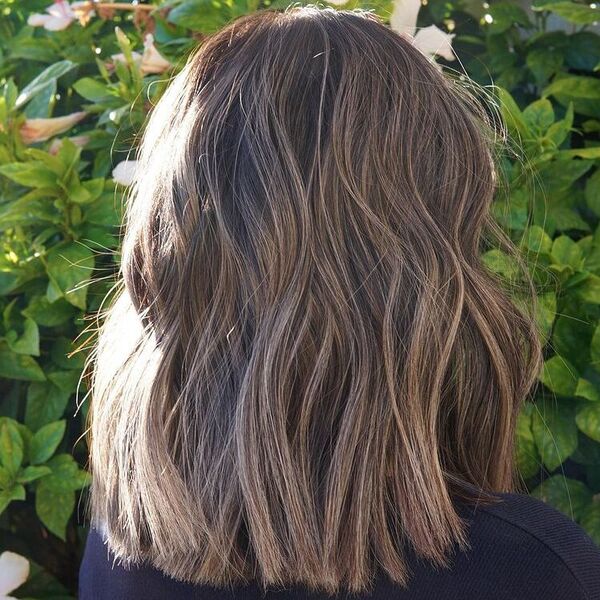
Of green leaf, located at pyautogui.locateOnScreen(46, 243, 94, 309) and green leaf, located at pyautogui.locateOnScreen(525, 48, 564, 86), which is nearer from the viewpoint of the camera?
green leaf, located at pyautogui.locateOnScreen(46, 243, 94, 309)

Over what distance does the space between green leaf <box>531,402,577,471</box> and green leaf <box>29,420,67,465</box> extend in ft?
2.24

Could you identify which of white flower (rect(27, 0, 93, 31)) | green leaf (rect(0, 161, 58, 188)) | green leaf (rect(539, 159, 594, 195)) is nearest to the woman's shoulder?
green leaf (rect(539, 159, 594, 195))

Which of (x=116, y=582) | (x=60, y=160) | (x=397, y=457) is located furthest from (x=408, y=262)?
(x=60, y=160)

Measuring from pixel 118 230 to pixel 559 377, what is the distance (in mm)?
716

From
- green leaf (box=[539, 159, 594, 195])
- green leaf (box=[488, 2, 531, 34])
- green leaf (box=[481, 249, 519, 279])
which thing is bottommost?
green leaf (box=[481, 249, 519, 279])

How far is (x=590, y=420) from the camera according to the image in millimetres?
1218

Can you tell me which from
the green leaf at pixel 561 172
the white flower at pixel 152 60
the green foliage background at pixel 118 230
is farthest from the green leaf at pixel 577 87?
the white flower at pixel 152 60

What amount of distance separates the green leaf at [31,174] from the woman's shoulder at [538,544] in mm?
806

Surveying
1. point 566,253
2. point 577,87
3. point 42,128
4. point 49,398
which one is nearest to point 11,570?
point 49,398

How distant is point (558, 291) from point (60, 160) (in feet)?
2.48

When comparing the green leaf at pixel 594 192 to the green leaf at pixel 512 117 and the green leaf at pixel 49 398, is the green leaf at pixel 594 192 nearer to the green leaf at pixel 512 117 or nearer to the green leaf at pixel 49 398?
the green leaf at pixel 512 117

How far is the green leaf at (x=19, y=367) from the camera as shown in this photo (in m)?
1.38

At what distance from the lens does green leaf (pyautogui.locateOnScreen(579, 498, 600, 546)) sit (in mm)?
1253

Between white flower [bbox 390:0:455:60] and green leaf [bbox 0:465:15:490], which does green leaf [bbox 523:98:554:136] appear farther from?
Result: green leaf [bbox 0:465:15:490]
